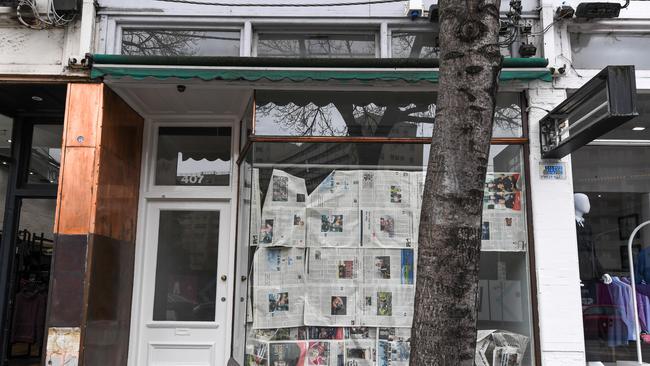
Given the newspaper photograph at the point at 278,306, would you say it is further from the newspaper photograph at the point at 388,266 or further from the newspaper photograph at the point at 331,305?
the newspaper photograph at the point at 388,266

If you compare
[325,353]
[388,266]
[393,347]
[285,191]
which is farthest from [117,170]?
[393,347]

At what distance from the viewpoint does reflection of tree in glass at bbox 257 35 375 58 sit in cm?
600

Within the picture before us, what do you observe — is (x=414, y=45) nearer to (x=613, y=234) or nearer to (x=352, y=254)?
(x=352, y=254)

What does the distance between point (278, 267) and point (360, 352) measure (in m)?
1.17

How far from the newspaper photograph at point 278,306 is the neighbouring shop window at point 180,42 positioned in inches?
101

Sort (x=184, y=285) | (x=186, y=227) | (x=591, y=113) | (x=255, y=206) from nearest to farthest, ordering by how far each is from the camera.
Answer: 1. (x=591, y=113)
2. (x=255, y=206)
3. (x=184, y=285)
4. (x=186, y=227)

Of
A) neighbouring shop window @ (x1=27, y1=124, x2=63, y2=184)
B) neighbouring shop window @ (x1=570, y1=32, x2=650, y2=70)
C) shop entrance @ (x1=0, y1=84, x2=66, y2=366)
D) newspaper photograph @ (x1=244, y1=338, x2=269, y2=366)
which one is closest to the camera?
newspaper photograph @ (x1=244, y1=338, x2=269, y2=366)

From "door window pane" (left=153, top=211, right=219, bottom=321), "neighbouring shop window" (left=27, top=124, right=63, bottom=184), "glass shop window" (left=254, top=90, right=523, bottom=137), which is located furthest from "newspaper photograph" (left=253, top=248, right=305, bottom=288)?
"neighbouring shop window" (left=27, top=124, right=63, bottom=184)

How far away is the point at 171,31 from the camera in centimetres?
607

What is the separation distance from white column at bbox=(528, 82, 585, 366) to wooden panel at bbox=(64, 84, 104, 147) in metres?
4.44

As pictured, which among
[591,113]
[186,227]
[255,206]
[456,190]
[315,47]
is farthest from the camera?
[186,227]

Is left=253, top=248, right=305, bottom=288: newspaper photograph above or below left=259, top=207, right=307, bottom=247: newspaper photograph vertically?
below

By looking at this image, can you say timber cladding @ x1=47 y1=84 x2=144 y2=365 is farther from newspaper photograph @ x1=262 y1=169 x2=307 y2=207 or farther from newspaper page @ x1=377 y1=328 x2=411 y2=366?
newspaper page @ x1=377 y1=328 x2=411 y2=366

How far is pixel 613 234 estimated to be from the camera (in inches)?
233
